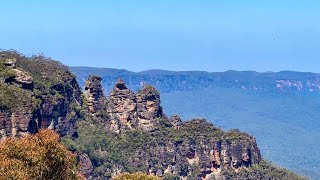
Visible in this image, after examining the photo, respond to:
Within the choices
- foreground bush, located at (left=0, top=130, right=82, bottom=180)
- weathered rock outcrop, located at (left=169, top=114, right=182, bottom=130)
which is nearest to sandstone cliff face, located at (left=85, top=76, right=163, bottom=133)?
weathered rock outcrop, located at (left=169, top=114, right=182, bottom=130)

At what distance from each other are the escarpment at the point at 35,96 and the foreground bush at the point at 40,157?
27615 millimetres

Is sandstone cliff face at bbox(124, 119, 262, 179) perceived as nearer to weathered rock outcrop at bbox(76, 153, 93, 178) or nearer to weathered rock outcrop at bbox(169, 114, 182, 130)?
weathered rock outcrop at bbox(169, 114, 182, 130)

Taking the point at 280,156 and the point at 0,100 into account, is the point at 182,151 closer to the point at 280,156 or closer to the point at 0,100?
the point at 0,100

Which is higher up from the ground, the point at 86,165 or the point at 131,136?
the point at 131,136

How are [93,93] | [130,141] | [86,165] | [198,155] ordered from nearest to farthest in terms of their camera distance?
1. [86,165]
2. [198,155]
3. [130,141]
4. [93,93]

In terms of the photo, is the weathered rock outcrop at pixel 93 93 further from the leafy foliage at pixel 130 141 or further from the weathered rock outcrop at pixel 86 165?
the weathered rock outcrop at pixel 86 165

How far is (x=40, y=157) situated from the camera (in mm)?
25172

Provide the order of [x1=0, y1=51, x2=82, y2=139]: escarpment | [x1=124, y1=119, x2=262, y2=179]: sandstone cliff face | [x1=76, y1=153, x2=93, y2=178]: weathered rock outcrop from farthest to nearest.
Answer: [x1=124, y1=119, x2=262, y2=179]: sandstone cliff face, [x1=76, y1=153, x2=93, y2=178]: weathered rock outcrop, [x1=0, y1=51, x2=82, y2=139]: escarpment

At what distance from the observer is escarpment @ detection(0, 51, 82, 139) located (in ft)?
182

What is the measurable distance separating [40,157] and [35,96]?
39.3m

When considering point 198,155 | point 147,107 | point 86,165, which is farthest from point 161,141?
point 86,165

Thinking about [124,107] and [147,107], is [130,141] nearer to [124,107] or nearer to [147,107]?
[124,107]

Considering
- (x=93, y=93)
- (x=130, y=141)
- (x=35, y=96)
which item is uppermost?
(x=35, y=96)

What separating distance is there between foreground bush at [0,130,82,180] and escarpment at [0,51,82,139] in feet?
90.6
